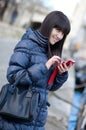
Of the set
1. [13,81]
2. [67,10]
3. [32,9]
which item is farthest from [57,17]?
[32,9]

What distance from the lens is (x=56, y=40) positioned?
469cm

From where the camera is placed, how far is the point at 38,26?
112 ft

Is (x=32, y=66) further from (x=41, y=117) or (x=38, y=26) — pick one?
(x=38, y=26)

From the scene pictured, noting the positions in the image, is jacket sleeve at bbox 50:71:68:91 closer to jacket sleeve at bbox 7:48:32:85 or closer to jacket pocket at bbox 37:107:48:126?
jacket pocket at bbox 37:107:48:126

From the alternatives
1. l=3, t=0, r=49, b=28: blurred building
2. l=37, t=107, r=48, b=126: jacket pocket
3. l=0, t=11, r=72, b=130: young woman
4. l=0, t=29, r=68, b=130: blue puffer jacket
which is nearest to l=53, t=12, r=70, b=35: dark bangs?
l=0, t=11, r=72, b=130: young woman

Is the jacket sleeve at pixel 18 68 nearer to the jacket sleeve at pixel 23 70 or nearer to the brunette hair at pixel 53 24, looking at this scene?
the jacket sleeve at pixel 23 70

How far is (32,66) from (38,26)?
29808 millimetres

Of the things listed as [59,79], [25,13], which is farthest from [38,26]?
[59,79]

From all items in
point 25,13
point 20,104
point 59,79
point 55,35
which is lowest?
point 25,13

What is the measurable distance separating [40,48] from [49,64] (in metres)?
0.26

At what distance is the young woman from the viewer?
446cm

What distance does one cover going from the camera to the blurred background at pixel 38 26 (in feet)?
33.1

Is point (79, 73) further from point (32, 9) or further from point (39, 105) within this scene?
point (32, 9)

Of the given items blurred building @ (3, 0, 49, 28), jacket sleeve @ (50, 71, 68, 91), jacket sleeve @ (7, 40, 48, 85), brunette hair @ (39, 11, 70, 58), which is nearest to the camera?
jacket sleeve @ (7, 40, 48, 85)
